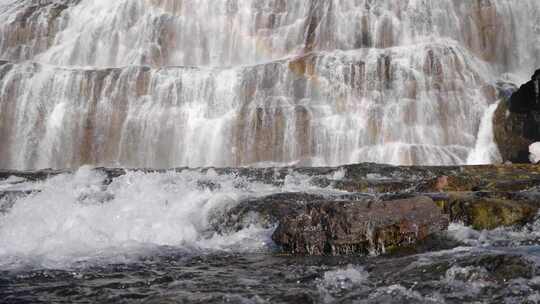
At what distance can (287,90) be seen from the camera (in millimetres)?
26188

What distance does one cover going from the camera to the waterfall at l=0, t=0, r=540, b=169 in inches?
975

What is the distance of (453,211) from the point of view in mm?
10164

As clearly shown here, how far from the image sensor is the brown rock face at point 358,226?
901cm

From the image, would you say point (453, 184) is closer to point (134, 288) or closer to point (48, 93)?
point (134, 288)

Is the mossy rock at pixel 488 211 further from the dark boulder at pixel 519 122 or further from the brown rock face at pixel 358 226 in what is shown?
the dark boulder at pixel 519 122

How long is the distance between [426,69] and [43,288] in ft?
67.9

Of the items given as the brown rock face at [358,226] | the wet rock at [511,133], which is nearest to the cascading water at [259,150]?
the brown rock face at [358,226]

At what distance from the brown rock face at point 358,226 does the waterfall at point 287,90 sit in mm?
14356

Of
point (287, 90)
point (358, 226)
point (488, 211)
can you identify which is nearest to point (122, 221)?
point (358, 226)

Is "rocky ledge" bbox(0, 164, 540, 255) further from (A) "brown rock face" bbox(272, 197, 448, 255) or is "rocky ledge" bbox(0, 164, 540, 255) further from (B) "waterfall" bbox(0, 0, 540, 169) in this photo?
(B) "waterfall" bbox(0, 0, 540, 169)

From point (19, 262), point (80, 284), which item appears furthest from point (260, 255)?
point (19, 262)

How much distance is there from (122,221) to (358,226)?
179 inches

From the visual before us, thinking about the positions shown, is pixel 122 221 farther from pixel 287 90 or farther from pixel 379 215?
pixel 287 90

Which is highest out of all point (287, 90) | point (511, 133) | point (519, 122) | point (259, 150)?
point (287, 90)
